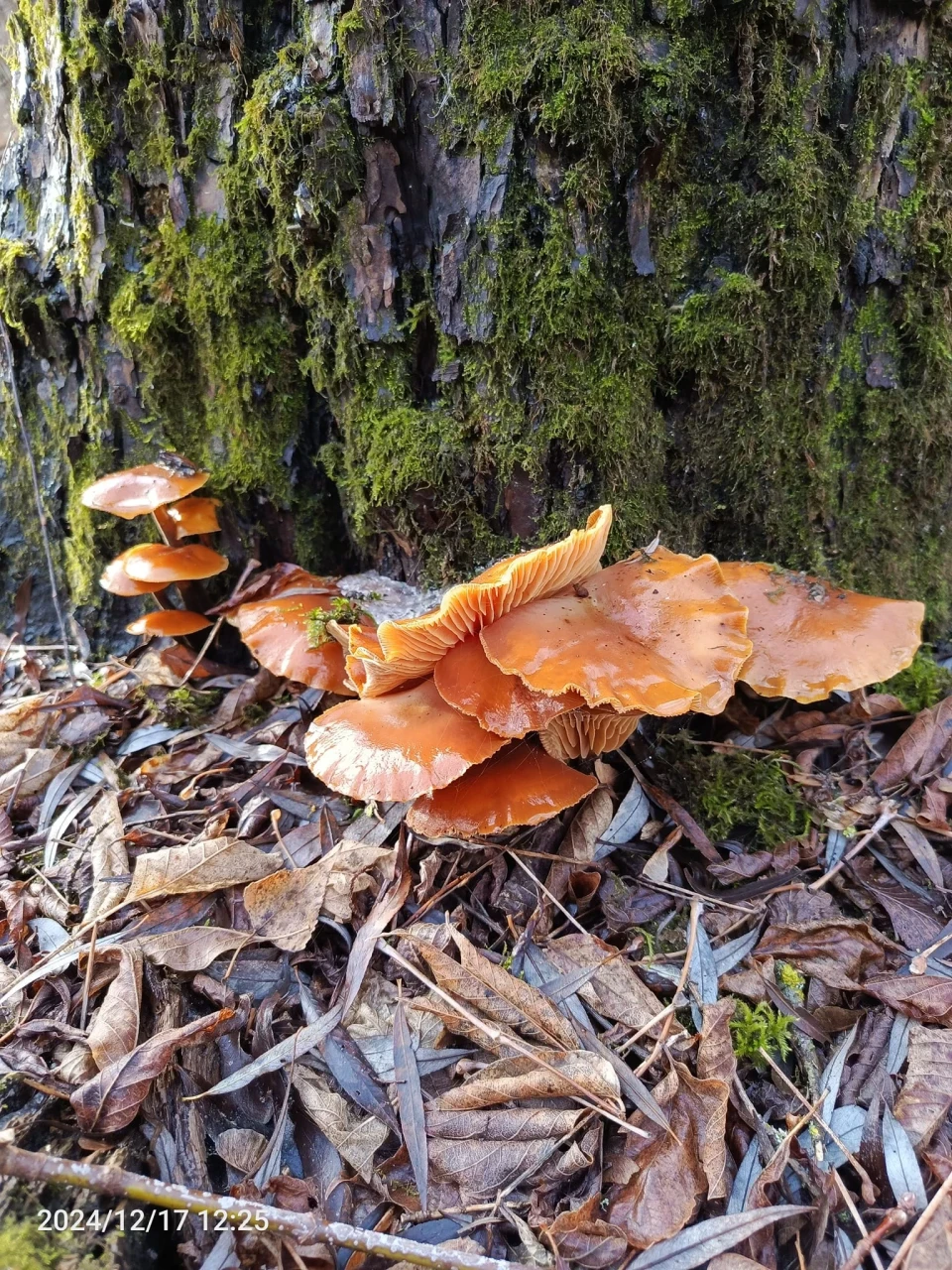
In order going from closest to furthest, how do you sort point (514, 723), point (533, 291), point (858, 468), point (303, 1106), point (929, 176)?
point (303, 1106) < point (514, 723) < point (533, 291) < point (929, 176) < point (858, 468)

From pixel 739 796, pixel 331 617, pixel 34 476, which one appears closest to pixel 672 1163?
pixel 739 796

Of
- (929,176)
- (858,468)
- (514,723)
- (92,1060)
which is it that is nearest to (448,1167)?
(92,1060)

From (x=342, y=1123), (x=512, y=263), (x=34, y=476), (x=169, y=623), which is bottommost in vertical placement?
(x=342, y=1123)

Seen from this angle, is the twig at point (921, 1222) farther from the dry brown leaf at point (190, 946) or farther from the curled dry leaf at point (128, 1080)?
the dry brown leaf at point (190, 946)

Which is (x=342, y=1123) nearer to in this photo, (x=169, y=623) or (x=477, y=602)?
(x=477, y=602)

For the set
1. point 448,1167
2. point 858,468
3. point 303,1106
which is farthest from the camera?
point 858,468

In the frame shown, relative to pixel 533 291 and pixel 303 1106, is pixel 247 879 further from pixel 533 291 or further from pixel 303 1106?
pixel 533 291
